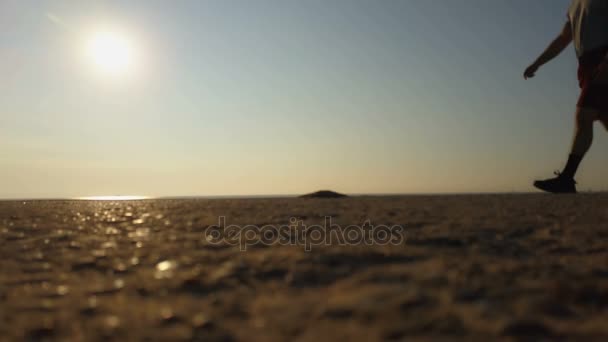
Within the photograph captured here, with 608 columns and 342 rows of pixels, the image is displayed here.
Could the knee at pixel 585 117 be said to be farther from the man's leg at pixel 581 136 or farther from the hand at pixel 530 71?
the hand at pixel 530 71

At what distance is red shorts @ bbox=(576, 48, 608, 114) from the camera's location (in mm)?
3809

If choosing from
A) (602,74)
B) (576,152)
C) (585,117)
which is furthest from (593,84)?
(576,152)

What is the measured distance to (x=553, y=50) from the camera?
4625mm

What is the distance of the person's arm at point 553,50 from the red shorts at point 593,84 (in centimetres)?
66

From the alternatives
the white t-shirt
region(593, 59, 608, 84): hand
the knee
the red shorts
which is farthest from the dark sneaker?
the white t-shirt

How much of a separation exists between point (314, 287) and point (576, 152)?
3863mm

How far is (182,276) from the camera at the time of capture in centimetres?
131

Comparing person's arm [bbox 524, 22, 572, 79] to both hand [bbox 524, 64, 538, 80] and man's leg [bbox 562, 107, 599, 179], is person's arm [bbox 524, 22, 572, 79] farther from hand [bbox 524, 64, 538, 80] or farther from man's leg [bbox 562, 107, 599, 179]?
man's leg [bbox 562, 107, 599, 179]

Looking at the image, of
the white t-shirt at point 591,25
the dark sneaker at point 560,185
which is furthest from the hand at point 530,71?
the dark sneaker at point 560,185

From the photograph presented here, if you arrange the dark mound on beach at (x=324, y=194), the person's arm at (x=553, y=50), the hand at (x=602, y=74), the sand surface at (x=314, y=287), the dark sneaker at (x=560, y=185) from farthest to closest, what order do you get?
the dark mound on beach at (x=324, y=194) < the person's arm at (x=553, y=50) < the dark sneaker at (x=560, y=185) < the hand at (x=602, y=74) < the sand surface at (x=314, y=287)

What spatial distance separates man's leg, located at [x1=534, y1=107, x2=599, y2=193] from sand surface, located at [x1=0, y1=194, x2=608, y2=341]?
225cm

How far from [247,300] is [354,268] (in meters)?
0.42

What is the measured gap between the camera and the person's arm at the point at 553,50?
4.52 metres

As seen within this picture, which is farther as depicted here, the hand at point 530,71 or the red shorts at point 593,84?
the hand at point 530,71
